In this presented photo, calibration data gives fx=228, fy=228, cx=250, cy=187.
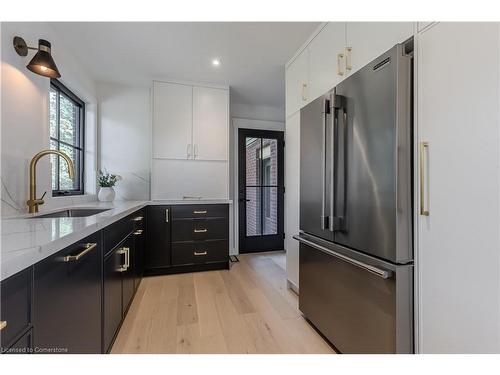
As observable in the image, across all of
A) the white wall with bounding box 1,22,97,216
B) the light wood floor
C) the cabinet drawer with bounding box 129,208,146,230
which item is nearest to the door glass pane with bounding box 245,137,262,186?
the light wood floor

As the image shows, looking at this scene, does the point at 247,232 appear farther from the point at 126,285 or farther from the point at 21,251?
the point at 21,251

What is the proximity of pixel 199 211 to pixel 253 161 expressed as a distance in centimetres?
136

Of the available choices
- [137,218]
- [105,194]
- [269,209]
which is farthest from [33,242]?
[269,209]

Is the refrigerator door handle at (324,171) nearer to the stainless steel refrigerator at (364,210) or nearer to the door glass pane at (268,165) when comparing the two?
the stainless steel refrigerator at (364,210)

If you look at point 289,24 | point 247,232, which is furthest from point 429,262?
point 247,232

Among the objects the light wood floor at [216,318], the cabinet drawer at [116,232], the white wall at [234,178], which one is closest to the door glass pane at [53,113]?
the cabinet drawer at [116,232]

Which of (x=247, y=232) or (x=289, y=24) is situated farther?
(x=247, y=232)

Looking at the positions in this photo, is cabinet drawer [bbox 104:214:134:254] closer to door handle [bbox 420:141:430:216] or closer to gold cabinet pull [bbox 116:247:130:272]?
gold cabinet pull [bbox 116:247:130:272]

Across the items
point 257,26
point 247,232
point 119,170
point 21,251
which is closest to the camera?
point 21,251

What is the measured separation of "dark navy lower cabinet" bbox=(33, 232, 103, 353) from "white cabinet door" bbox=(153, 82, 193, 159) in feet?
6.06

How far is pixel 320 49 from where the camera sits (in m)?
1.82

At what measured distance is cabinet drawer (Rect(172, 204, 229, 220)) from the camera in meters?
2.71

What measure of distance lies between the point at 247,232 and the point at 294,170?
5.98 ft

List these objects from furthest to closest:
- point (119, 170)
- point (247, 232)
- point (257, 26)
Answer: point (247, 232)
point (119, 170)
point (257, 26)
